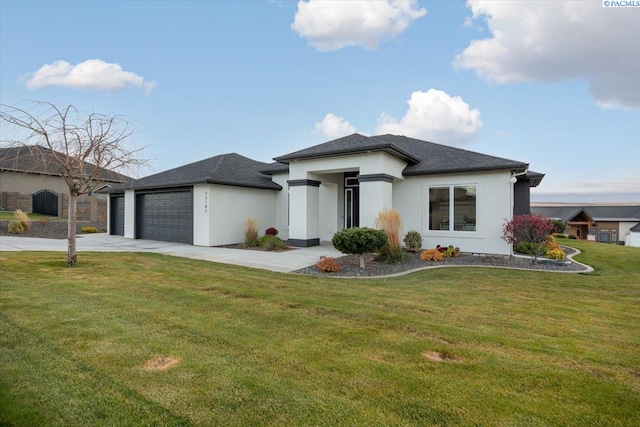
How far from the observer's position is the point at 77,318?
443cm

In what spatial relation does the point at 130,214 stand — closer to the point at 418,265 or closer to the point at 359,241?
the point at 359,241

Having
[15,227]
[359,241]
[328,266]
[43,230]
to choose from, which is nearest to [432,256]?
[359,241]

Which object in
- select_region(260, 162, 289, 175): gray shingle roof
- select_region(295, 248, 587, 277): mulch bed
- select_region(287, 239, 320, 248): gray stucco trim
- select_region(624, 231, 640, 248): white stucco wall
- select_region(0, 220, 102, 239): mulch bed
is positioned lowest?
select_region(624, 231, 640, 248): white stucco wall

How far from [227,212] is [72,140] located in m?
7.33

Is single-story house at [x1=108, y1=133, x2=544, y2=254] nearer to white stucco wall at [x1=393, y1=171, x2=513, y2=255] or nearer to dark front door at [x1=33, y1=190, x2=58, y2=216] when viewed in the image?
white stucco wall at [x1=393, y1=171, x2=513, y2=255]

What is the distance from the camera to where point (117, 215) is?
19531mm

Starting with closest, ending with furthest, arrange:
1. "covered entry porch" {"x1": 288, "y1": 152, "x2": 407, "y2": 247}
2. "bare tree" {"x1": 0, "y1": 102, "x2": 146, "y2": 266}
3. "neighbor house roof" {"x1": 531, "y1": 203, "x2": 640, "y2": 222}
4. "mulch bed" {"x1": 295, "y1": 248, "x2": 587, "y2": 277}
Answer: "bare tree" {"x1": 0, "y1": 102, "x2": 146, "y2": 266} < "mulch bed" {"x1": 295, "y1": 248, "x2": 587, "y2": 277} < "covered entry porch" {"x1": 288, "y1": 152, "x2": 407, "y2": 247} < "neighbor house roof" {"x1": 531, "y1": 203, "x2": 640, "y2": 222}

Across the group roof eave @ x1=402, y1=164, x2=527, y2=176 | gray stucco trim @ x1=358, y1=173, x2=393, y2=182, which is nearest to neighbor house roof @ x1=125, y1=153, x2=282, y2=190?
gray stucco trim @ x1=358, y1=173, x2=393, y2=182

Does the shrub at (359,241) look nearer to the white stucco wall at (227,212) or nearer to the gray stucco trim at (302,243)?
the gray stucco trim at (302,243)

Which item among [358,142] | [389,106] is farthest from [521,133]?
[358,142]

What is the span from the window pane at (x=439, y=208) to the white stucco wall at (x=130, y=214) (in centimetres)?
1475

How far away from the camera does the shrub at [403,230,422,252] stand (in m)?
12.6

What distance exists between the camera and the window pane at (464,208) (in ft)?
40.8

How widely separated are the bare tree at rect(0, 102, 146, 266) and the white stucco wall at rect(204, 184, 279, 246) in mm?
5532
